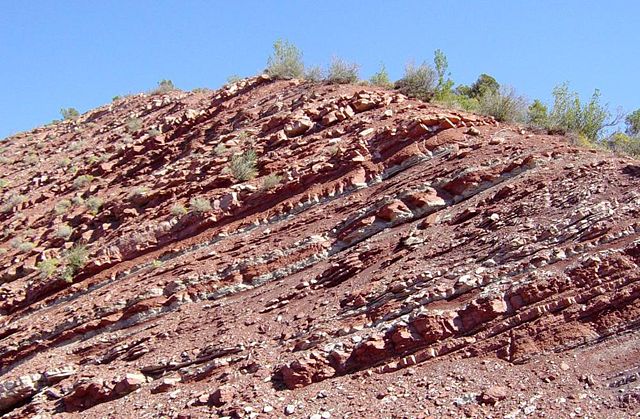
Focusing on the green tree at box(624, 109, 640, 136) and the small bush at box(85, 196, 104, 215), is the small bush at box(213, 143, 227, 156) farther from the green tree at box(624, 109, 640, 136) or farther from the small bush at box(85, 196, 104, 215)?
the green tree at box(624, 109, 640, 136)

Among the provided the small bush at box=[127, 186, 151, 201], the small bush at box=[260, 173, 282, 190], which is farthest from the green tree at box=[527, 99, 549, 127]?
the small bush at box=[127, 186, 151, 201]

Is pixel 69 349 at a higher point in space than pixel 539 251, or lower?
higher

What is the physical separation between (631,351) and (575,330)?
0.58 metres

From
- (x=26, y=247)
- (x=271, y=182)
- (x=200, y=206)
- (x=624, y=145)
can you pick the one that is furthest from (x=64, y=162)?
(x=624, y=145)

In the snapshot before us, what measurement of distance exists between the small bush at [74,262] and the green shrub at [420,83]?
848cm

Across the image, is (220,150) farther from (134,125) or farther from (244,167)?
(134,125)

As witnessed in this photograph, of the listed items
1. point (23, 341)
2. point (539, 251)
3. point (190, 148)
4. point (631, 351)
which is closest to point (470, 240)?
point (539, 251)

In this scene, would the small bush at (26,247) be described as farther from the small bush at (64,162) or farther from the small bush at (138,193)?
the small bush at (64,162)

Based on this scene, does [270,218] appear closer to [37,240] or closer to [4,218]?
[37,240]

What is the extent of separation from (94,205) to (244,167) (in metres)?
4.69

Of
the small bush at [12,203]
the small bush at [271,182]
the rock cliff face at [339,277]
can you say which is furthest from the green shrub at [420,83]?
the small bush at [12,203]

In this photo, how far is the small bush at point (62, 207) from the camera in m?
15.5

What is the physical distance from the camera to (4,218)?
17.2 m

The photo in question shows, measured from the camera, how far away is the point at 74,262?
1234cm
